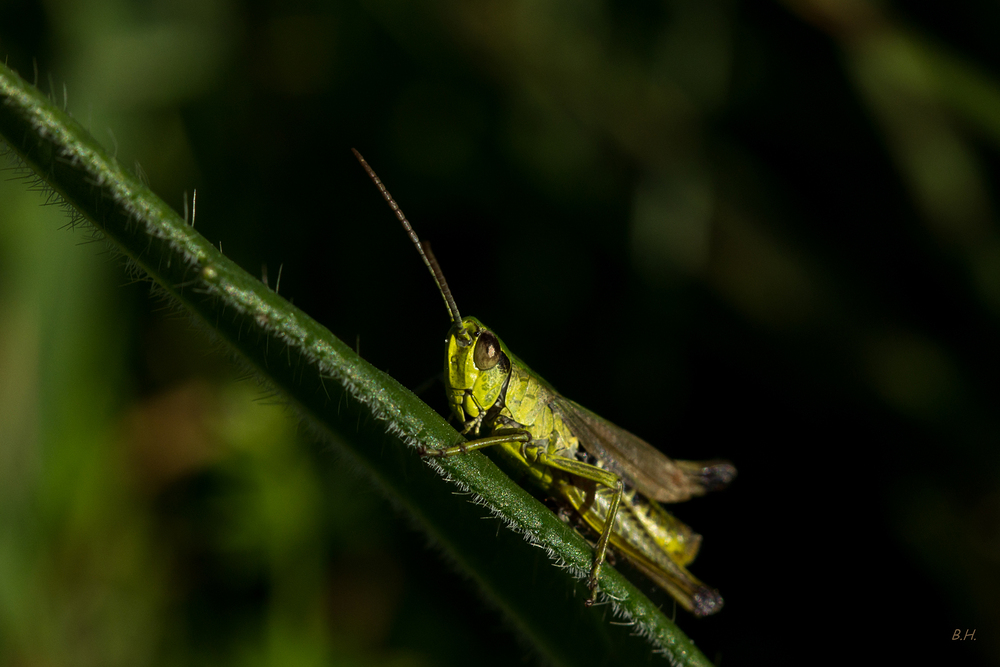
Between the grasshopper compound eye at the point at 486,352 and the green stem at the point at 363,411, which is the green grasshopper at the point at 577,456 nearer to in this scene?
the grasshopper compound eye at the point at 486,352

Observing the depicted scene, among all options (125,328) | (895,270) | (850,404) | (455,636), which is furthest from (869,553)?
Answer: (125,328)

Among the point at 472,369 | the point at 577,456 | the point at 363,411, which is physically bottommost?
the point at 577,456

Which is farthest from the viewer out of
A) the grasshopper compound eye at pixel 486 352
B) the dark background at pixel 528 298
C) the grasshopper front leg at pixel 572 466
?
the dark background at pixel 528 298

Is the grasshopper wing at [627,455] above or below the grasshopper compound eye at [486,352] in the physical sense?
below

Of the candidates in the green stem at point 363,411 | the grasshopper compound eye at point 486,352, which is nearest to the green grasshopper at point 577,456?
the grasshopper compound eye at point 486,352

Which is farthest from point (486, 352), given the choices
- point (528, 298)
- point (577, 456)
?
point (528, 298)

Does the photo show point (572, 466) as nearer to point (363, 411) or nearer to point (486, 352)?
point (486, 352)
